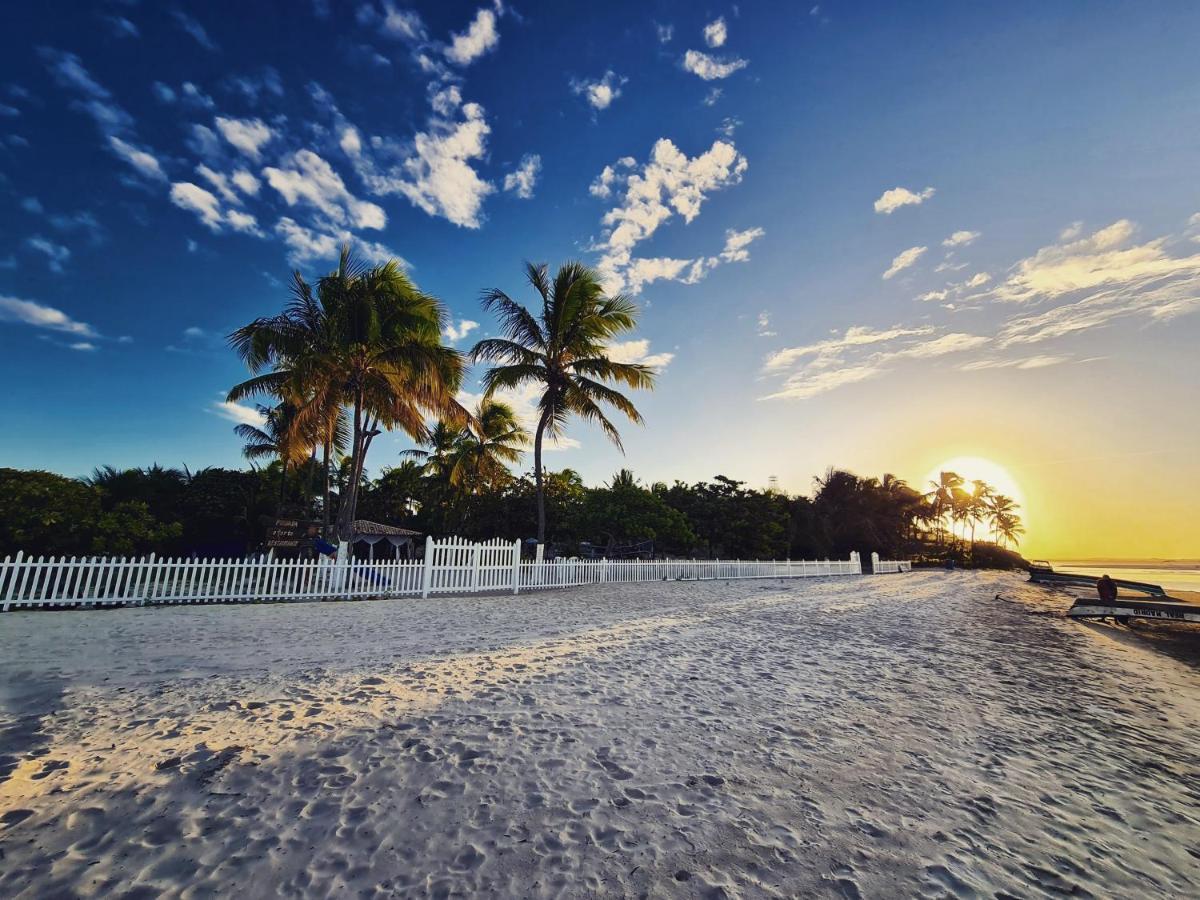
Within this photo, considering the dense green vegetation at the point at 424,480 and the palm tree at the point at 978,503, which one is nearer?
the dense green vegetation at the point at 424,480

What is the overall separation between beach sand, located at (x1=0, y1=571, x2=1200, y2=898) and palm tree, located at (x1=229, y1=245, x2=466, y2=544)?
9.01 m

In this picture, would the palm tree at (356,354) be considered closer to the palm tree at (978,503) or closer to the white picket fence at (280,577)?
the white picket fence at (280,577)

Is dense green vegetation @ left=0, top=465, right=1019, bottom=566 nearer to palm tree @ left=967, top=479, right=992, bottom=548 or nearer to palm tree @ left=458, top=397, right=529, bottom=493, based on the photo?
palm tree @ left=458, top=397, right=529, bottom=493

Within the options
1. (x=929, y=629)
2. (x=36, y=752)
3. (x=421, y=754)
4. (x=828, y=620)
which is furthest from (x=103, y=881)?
(x=929, y=629)

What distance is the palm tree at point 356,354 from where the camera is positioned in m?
13.5

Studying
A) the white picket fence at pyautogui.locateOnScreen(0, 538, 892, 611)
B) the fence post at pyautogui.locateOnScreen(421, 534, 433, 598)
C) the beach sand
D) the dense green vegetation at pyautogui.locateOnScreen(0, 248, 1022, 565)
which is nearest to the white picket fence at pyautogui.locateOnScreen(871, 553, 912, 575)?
the dense green vegetation at pyautogui.locateOnScreen(0, 248, 1022, 565)

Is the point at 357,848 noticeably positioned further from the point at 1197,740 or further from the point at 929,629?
the point at 929,629

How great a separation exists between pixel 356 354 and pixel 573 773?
14.1 metres

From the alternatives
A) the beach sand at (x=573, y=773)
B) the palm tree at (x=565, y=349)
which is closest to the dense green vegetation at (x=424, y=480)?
the palm tree at (x=565, y=349)

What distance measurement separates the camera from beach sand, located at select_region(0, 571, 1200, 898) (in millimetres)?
1967

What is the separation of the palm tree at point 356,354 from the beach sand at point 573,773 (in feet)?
29.6

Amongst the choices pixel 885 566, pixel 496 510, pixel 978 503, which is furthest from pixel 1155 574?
pixel 496 510

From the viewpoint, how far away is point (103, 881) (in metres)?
1.78

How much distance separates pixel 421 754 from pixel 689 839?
5.33 feet
